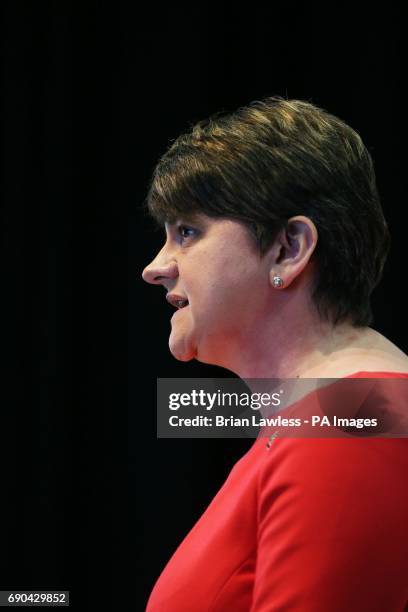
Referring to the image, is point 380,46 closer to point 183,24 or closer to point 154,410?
point 183,24

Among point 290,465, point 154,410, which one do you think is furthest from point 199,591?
point 154,410

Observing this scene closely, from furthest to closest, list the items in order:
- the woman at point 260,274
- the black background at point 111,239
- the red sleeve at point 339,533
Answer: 1. the black background at point 111,239
2. the woman at point 260,274
3. the red sleeve at point 339,533

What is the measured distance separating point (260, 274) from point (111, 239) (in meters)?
1.08

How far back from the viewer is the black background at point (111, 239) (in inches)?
79.7

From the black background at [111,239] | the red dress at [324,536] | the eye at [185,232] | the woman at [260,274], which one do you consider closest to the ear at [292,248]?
the woman at [260,274]

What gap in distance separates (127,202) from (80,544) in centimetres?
81

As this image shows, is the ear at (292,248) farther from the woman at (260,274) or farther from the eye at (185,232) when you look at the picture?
the eye at (185,232)

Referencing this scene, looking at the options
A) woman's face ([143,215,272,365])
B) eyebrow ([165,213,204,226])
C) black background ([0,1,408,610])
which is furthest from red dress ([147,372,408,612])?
black background ([0,1,408,610])

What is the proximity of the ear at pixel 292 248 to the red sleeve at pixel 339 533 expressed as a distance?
254 millimetres

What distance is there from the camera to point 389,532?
0.81m

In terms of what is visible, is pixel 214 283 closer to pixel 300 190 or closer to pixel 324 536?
pixel 300 190

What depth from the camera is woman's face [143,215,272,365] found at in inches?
41.1

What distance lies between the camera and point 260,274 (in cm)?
104

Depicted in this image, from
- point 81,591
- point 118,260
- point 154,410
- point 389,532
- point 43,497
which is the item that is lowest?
point 81,591
